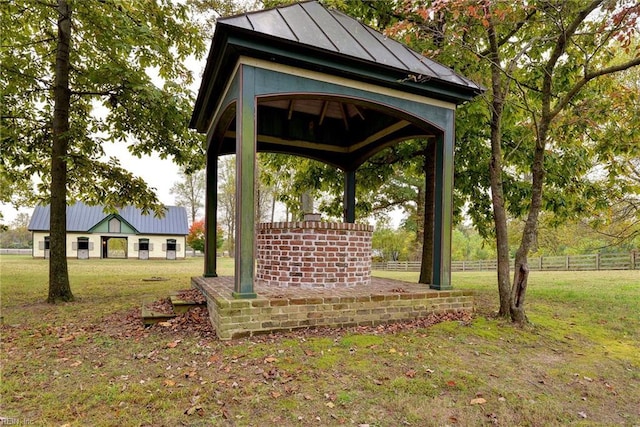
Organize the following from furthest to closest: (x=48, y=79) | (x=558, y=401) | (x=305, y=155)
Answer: (x=305, y=155) < (x=48, y=79) < (x=558, y=401)

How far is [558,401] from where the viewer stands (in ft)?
9.85

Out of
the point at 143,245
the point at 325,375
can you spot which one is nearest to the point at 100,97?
the point at 325,375

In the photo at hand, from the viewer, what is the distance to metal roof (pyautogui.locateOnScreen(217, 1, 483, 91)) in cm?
450

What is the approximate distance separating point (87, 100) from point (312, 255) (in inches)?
267

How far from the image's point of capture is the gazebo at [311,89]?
4.39 metres

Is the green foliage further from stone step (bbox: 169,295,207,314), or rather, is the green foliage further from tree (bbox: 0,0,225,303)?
stone step (bbox: 169,295,207,314)

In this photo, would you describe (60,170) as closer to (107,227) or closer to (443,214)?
(443,214)

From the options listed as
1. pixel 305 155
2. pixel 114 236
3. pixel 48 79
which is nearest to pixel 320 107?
pixel 305 155

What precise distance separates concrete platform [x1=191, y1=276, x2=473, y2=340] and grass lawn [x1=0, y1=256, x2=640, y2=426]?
0.17 m

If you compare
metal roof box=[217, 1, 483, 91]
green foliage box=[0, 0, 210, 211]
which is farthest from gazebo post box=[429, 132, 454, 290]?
green foliage box=[0, 0, 210, 211]

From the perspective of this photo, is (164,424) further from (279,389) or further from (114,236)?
(114,236)

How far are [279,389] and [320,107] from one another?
6.11 meters

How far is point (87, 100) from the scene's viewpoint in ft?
27.7

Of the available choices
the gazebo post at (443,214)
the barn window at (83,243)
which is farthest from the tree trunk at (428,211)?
the barn window at (83,243)
